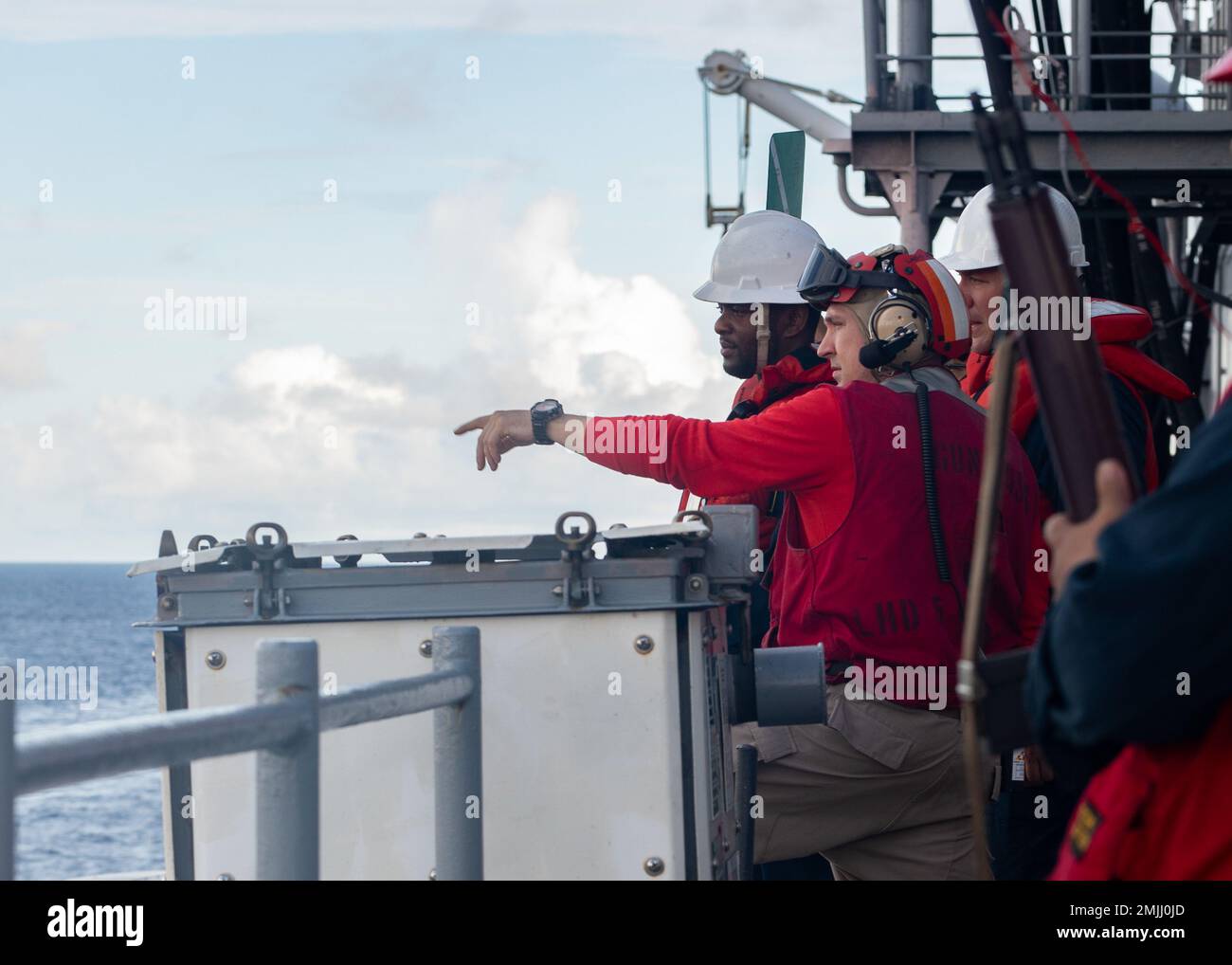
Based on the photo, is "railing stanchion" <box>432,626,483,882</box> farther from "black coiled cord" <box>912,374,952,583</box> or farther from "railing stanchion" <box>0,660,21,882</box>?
"black coiled cord" <box>912,374,952,583</box>

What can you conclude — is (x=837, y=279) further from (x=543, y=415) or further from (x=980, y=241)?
(x=980, y=241)

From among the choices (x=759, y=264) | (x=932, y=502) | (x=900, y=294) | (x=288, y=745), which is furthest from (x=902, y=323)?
(x=288, y=745)

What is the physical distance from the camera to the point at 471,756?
261 centimetres

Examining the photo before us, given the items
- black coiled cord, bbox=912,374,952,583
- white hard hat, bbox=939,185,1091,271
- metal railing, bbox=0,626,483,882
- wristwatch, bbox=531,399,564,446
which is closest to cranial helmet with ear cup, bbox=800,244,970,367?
black coiled cord, bbox=912,374,952,583

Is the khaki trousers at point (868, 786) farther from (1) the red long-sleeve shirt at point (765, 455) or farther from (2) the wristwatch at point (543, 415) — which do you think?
(2) the wristwatch at point (543, 415)

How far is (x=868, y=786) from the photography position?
3.69m

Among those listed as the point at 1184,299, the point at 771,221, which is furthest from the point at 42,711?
the point at 771,221

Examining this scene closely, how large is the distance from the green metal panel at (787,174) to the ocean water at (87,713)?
3032 millimetres

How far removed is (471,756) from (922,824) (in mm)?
1516

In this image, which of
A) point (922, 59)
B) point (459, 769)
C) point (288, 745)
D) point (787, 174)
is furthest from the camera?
point (922, 59)

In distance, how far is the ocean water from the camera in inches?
1873

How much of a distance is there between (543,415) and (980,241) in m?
2.05

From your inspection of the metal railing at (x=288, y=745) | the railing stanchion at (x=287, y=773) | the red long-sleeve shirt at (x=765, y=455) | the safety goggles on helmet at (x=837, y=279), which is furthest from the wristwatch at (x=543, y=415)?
the railing stanchion at (x=287, y=773)
